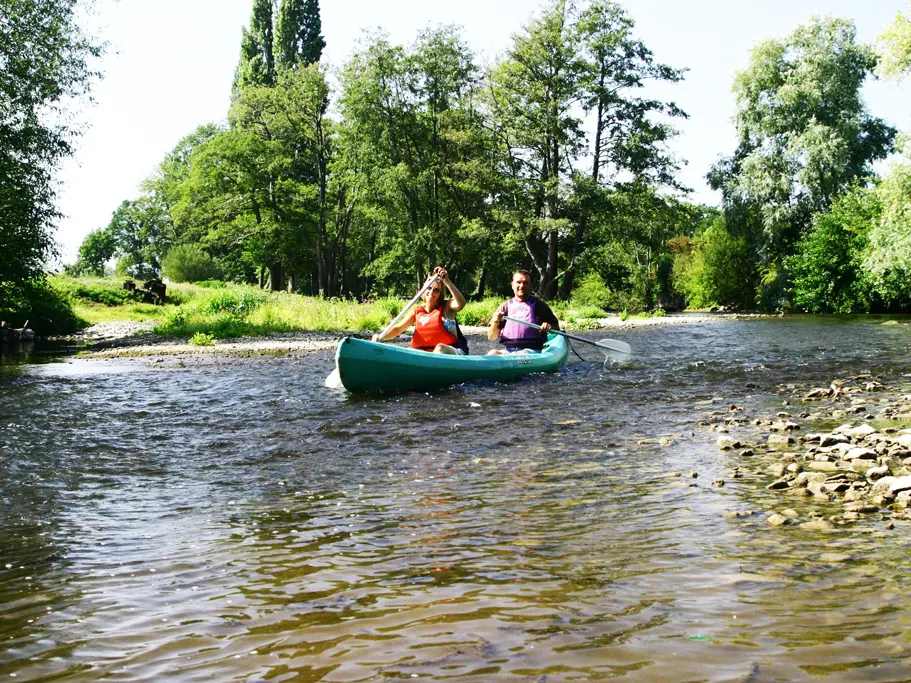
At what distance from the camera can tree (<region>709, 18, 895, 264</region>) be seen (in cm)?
3247

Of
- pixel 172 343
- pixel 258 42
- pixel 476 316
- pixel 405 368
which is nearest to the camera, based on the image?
pixel 405 368

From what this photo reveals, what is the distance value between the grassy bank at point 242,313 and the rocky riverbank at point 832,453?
15215 millimetres

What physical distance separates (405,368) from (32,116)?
14134 millimetres

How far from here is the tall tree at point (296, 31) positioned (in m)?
45.1

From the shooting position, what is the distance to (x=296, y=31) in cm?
4538

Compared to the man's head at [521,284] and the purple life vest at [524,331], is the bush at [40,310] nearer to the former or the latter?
the purple life vest at [524,331]

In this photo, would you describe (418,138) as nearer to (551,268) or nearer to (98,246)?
(551,268)

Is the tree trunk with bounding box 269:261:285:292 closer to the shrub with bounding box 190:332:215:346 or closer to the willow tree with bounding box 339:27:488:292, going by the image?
the willow tree with bounding box 339:27:488:292

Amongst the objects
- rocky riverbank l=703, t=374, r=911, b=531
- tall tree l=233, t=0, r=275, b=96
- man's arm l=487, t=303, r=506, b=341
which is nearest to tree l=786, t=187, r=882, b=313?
man's arm l=487, t=303, r=506, b=341

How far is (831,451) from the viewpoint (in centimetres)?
541

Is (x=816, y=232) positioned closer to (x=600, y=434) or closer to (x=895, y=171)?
(x=895, y=171)

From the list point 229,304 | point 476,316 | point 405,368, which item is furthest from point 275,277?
point 405,368

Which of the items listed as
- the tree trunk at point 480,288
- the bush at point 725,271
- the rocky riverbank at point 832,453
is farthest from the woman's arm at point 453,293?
the bush at point 725,271

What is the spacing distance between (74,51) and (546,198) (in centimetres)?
2050
